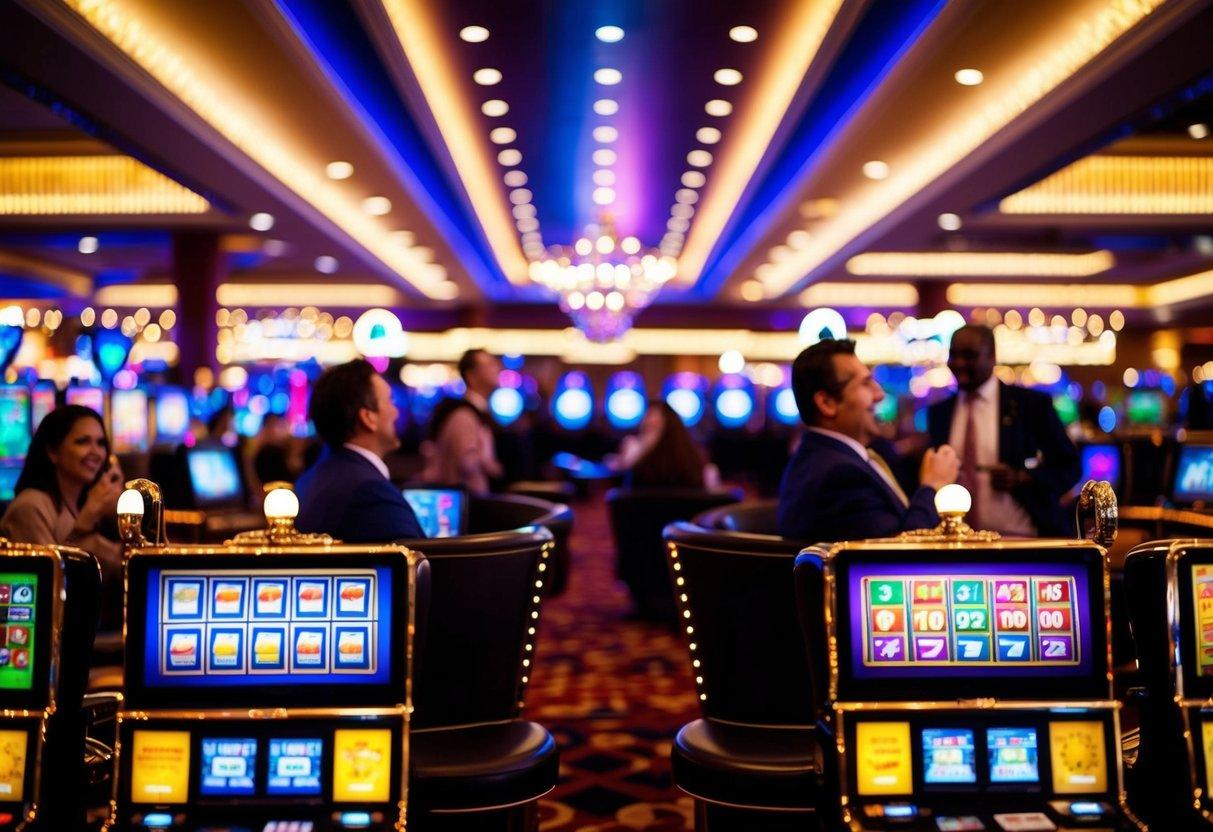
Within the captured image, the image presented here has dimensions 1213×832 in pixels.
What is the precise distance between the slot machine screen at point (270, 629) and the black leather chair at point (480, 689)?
0.44 m

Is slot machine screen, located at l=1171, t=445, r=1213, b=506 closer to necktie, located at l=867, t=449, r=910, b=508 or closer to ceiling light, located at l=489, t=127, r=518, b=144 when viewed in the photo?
necktie, located at l=867, t=449, r=910, b=508

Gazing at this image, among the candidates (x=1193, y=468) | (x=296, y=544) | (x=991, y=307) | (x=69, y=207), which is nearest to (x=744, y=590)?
(x=296, y=544)

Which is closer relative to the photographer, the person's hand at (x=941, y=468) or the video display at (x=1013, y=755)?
the video display at (x=1013, y=755)

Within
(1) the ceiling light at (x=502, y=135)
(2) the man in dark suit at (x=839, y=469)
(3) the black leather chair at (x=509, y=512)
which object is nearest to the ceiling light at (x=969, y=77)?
(1) the ceiling light at (x=502, y=135)

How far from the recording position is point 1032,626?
1915 millimetres

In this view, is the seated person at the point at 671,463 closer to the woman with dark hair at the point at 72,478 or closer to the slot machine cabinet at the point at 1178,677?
the woman with dark hair at the point at 72,478

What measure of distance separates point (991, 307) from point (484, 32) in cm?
1367

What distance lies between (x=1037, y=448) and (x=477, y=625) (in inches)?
84.8

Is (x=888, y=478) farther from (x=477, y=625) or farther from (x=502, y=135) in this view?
(x=502, y=135)

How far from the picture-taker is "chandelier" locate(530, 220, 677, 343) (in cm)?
1068

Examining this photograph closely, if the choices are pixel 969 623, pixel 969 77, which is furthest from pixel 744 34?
pixel 969 623

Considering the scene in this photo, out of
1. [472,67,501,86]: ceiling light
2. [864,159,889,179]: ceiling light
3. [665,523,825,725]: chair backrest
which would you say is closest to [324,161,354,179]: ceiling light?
[472,67,501,86]: ceiling light

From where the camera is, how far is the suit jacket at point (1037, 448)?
3.75 metres

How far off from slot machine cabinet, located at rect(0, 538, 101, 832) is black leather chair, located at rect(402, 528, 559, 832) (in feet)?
2.14
